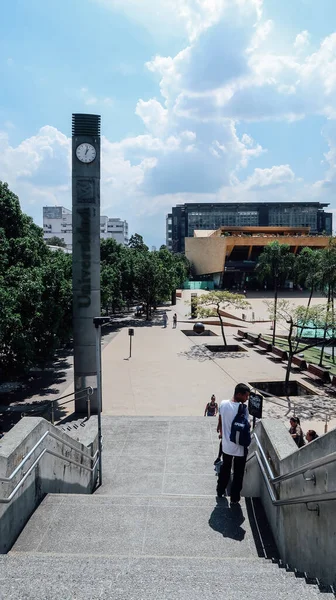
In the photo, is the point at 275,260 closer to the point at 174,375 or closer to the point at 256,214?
the point at 174,375

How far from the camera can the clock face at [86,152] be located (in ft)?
43.5

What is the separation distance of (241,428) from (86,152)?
10270 mm

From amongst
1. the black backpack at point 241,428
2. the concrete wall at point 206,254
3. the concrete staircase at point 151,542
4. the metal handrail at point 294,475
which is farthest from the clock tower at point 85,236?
the concrete wall at point 206,254

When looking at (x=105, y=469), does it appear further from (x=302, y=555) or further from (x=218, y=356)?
(x=218, y=356)

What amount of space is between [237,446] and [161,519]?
4.32 ft

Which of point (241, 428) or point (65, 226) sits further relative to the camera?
point (65, 226)

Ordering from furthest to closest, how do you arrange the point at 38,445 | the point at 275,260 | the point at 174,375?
1. the point at 275,260
2. the point at 174,375
3. the point at 38,445

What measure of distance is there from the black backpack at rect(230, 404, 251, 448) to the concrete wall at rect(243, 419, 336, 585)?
1.23 feet

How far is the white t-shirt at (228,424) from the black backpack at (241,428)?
0.05 metres

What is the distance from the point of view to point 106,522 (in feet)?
18.0

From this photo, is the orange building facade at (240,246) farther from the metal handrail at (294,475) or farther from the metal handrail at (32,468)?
the metal handrail at (294,475)

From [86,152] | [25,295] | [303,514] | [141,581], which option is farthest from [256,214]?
[141,581]

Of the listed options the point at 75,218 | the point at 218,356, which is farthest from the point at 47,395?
the point at 218,356

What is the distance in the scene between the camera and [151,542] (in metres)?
5.17
